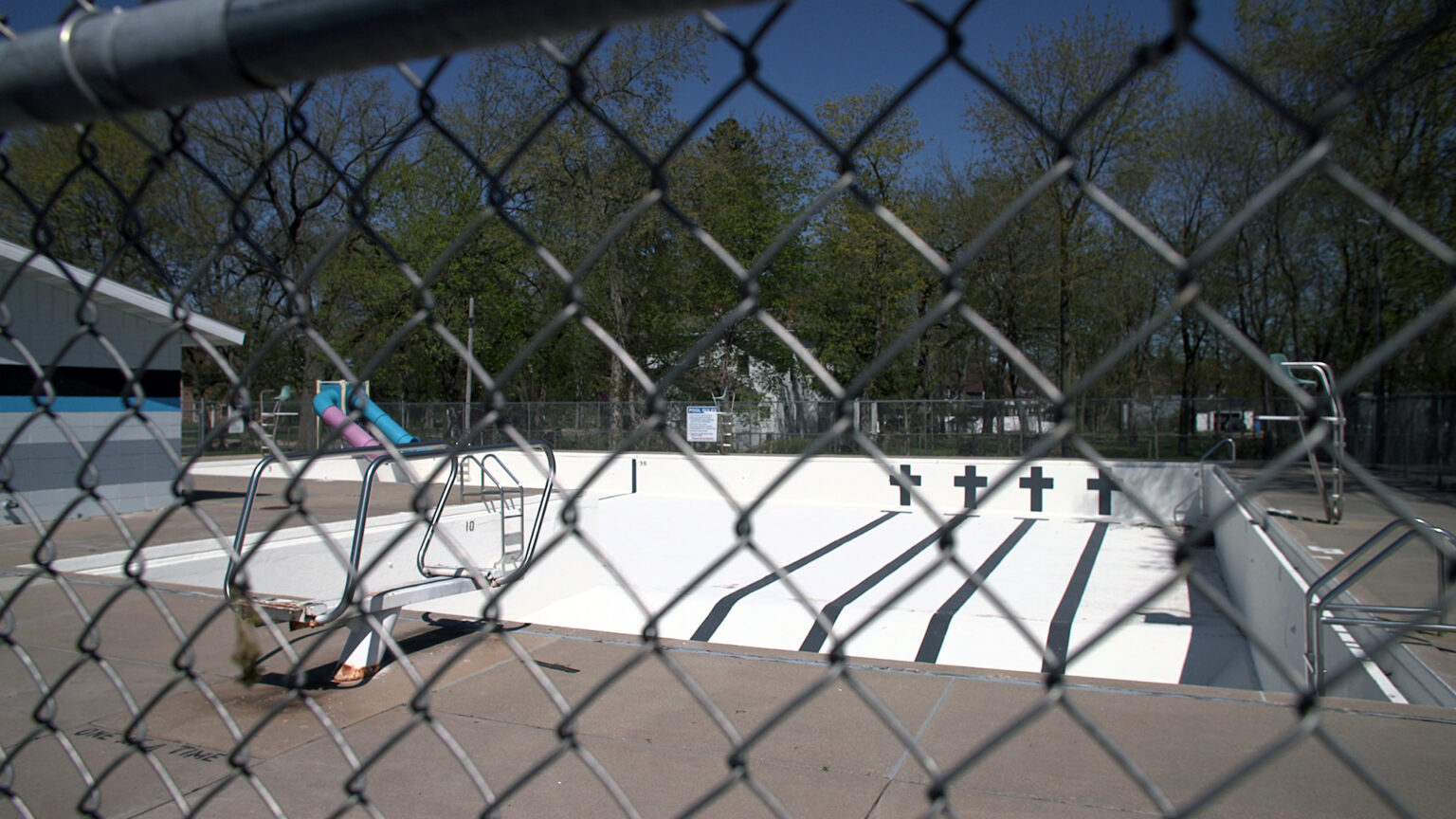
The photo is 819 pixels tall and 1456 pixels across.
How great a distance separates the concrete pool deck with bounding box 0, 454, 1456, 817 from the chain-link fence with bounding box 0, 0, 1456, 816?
32mm

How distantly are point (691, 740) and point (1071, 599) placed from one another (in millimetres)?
8662

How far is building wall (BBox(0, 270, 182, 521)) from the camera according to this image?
11.5 meters

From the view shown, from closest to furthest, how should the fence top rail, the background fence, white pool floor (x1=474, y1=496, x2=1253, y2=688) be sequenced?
1. the fence top rail
2. white pool floor (x1=474, y1=496, x2=1253, y2=688)
3. the background fence

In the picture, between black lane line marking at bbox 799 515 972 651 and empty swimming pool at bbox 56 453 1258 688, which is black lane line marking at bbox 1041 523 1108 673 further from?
black lane line marking at bbox 799 515 972 651

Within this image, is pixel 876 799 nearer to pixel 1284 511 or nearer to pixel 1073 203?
pixel 1284 511

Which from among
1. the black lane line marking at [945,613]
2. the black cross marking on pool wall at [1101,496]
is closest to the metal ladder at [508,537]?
the black lane line marking at [945,613]

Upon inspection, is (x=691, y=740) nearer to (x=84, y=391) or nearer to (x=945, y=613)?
(x=945, y=613)

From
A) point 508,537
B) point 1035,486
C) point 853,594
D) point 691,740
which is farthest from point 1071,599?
point 691,740

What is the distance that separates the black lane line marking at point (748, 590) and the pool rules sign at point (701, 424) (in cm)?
728

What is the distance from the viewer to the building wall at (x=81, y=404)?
37.7 feet

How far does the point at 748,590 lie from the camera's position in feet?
36.8

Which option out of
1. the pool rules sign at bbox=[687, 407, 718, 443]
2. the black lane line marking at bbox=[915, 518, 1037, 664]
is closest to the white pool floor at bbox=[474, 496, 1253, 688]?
the black lane line marking at bbox=[915, 518, 1037, 664]

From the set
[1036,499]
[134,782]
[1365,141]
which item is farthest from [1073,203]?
[134,782]

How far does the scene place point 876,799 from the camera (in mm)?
2617
